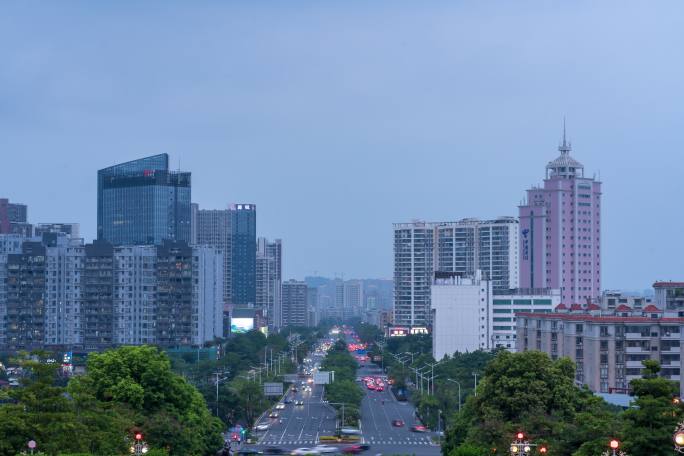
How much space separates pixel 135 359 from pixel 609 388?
32291mm

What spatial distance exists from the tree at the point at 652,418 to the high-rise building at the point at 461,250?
127m

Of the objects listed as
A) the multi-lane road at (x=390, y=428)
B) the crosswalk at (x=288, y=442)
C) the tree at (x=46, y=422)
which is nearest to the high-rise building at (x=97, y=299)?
the multi-lane road at (x=390, y=428)

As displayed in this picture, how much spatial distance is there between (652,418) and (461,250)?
150m

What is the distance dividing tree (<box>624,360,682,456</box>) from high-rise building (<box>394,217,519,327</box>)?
12666 centimetres

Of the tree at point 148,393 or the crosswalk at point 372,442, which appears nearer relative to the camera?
the tree at point 148,393

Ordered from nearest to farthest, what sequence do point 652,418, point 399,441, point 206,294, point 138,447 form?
point 652,418 → point 138,447 → point 399,441 → point 206,294

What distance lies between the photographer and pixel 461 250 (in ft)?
620

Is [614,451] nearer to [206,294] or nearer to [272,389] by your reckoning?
[272,389]

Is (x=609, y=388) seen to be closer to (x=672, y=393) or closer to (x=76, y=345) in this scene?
(x=672, y=393)

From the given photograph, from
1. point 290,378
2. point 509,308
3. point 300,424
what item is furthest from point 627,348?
point 290,378

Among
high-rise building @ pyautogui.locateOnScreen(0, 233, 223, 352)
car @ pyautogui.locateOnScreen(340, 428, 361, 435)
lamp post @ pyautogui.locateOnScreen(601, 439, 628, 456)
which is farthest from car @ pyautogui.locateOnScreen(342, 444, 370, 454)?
high-rise building @ pyautogui.locateOnScreen(0, 233, 223, 352)

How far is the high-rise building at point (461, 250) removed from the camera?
177625 mm

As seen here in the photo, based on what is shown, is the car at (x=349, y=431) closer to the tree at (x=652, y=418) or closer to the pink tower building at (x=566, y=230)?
the tree at (x=652, y=418)

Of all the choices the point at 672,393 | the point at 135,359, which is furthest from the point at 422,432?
the point at 672,393
